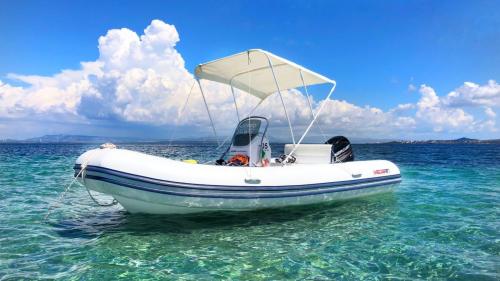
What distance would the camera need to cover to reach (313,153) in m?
10.2

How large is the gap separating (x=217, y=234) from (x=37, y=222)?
383 cm

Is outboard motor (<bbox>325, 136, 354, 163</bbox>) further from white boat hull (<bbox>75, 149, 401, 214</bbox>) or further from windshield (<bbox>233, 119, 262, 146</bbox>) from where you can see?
windshield (<bbox>233, 119, 262, 146</bbox>)

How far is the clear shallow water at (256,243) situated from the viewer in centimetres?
502

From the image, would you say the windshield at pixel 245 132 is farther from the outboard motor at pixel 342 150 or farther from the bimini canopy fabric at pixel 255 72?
the outboard motor at pixel 342 150

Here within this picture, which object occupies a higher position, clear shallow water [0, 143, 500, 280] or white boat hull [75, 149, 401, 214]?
white boat hull [75, 149, 401, 214]

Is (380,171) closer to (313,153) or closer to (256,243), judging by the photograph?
(313,153)

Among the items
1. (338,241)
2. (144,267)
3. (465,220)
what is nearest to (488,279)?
(338,241)

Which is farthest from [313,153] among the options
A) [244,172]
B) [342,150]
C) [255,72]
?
[244,172]

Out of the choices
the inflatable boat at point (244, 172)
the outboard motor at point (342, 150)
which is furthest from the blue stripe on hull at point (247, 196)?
the outboard motor at point (342, 150)

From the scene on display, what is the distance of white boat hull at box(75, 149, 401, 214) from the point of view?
21.6 ft

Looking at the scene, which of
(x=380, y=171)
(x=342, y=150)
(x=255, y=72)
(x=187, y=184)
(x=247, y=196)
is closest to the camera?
(x=187, y=184)

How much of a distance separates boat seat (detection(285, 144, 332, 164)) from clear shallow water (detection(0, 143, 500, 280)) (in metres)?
1.36

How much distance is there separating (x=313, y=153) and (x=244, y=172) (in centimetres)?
344

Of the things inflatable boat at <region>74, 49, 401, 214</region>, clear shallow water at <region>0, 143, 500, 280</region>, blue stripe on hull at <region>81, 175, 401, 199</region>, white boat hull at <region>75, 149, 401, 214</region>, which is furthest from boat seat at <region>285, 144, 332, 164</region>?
white boat hull at <region>75, 149, 401, 214</region>
